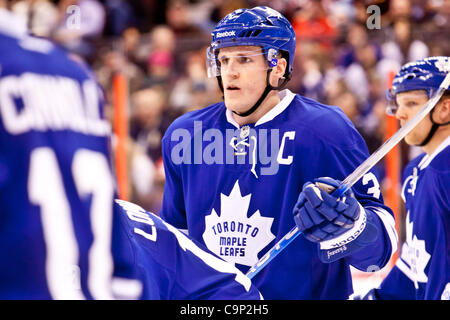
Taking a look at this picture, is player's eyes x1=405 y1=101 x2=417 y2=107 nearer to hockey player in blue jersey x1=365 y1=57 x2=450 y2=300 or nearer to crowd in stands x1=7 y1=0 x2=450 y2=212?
hockey player in blue jersey x1=365 y1=57 x2=450 y2=300

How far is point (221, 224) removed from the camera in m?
2.11

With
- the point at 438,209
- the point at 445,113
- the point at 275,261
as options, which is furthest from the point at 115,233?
the point at 445,113

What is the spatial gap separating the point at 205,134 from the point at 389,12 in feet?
6.83

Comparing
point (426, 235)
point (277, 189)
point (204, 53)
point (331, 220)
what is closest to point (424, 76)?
point (426, 235)

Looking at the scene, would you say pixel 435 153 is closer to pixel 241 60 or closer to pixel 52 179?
pixel 241 60

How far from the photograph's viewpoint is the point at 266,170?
2.10 m

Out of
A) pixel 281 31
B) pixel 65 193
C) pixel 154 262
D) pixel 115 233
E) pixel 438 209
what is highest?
pixel 281 31

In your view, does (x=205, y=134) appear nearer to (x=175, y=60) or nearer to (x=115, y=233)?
(x=115, y=233)

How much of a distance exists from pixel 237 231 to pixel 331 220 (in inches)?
13.4

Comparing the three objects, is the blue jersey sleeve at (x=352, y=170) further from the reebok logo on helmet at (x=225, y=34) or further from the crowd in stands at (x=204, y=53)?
the crowd in stands at (x=204, y=53)

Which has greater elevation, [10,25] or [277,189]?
[10,25]

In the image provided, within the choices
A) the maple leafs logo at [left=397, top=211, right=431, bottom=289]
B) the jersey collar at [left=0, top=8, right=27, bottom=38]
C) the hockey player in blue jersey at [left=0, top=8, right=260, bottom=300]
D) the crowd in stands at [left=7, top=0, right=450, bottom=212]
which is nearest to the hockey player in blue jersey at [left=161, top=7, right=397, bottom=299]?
the maple leafs logo at [left=397, top=211, right=431, bottom=289]

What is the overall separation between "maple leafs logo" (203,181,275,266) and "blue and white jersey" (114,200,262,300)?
0.57 meters

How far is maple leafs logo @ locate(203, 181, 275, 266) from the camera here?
2.07 m
